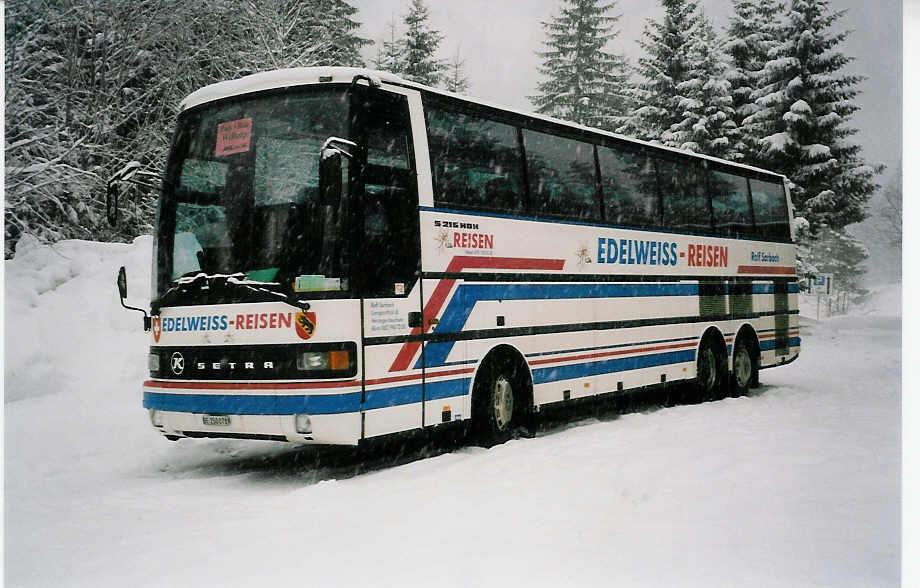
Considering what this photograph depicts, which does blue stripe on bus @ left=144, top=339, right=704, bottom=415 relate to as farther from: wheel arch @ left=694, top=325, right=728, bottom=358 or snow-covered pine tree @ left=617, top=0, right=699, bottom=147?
snow-covered pine tree @ left=617, top=0, right=699, bottom=147

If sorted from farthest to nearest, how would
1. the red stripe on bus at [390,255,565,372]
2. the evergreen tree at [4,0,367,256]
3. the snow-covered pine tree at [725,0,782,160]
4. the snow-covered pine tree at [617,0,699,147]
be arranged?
the snow-covered pine tree at [725,0,782,160]
the snow-covered pine tree at [617,0,699,147]
the evergreen tree at [4,0,367,256]
the red stripe on bus at [390,255,565,372]

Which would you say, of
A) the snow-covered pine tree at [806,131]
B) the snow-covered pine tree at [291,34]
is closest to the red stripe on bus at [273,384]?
the snow-covered pine tree at [806,131]

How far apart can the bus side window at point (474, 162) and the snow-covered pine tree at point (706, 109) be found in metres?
7.70

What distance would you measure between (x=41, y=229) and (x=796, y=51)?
470 inches

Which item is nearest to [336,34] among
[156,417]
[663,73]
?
[663,73]

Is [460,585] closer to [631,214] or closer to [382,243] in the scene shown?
[382,243]

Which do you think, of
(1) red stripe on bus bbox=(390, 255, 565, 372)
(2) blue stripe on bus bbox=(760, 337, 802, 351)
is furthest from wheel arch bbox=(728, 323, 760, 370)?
(1) red stripe on bus bbox=(390, 255, 565, 372)

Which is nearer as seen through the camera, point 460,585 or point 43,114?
point 460,585

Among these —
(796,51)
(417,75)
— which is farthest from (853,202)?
(417,75)

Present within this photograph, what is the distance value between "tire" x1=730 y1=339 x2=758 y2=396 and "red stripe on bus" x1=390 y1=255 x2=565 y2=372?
516 cm

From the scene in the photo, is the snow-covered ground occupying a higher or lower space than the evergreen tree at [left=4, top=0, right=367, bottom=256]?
lower

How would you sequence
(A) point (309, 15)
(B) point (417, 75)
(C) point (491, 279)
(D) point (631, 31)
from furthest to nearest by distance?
(A) point (309, 15)
(B) point (417, 75)
(D) point (631, 31)
(C) point (491, 279)

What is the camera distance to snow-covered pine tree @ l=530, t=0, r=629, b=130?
10523 mm

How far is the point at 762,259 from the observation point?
14719 millimetres
